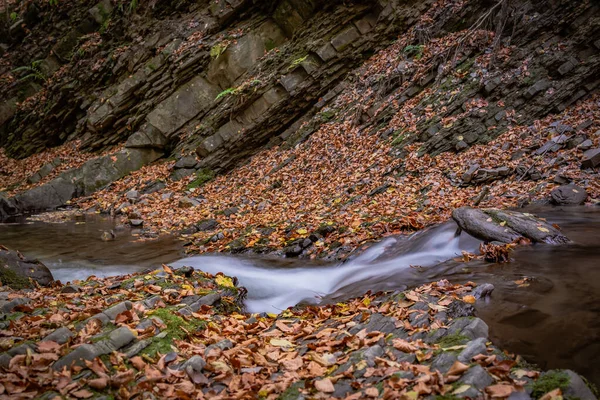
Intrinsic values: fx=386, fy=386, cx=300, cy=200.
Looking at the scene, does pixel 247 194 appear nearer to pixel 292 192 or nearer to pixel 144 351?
pixel 292 192

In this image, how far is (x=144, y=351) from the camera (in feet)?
11.2

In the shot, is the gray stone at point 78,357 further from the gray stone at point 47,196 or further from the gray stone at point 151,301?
the gray stone at point 47,196

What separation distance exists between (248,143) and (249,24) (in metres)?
5.76

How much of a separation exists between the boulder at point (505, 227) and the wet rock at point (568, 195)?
188cm

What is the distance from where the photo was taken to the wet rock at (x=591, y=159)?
8211 millimetres

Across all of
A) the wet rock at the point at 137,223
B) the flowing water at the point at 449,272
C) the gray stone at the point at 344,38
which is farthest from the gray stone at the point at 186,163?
the gray stone at the point at 344,38

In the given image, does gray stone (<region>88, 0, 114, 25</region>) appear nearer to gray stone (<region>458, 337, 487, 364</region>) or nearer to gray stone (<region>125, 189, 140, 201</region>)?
gray stone (<region>125, 189, 140, 201</region>)

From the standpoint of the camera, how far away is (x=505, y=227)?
6.07 m

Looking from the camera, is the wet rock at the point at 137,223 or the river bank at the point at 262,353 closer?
the river bank at the point at 262,353

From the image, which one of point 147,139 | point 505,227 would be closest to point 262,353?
point 505,227

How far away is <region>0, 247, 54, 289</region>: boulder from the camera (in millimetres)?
5645

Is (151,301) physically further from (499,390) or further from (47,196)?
(47,196)

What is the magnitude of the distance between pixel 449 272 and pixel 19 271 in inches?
251

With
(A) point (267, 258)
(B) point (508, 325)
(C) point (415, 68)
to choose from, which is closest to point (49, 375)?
(B) point (508, 325)
